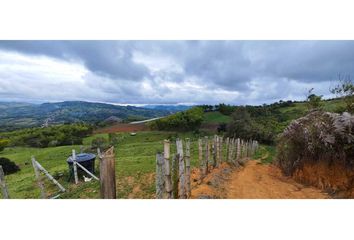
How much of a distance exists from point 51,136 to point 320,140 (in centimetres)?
4083

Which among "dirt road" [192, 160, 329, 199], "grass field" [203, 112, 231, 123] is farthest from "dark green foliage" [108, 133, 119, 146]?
"dirt road" [192, 160, 329, 199]

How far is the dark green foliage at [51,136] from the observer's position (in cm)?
3714

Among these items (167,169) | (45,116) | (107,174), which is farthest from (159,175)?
(45,116)

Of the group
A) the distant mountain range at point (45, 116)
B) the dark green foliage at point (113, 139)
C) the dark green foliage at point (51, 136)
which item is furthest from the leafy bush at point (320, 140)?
the distant mountain range at point (45, 116)

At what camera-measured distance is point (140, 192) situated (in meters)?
7.79

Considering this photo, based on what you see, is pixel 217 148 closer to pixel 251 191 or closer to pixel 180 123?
pixel 251 191

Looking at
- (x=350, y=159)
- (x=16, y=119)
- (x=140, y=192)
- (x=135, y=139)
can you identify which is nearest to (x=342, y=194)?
(x=350, y=159)

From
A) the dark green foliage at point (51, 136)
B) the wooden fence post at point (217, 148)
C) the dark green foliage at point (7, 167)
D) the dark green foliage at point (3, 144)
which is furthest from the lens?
the dark green foliage at point (51, 136)

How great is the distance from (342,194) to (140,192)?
5.68 meters

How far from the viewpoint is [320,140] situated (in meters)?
7.22

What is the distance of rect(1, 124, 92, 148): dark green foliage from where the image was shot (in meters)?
37.1

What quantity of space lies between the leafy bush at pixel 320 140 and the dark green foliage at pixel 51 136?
107 feet

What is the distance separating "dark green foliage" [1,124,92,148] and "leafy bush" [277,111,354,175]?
107 ft

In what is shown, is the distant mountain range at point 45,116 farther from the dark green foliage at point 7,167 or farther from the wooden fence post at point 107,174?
the wooden fence post at point 107,174
